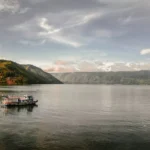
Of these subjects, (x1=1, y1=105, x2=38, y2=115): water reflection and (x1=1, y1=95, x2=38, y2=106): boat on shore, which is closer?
(x1=1, y1=105, x2=38, y2=115): water reflection

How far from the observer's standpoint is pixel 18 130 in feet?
232

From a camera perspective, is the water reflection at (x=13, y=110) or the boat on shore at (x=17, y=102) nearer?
the water reflection at (x=13, y=110)

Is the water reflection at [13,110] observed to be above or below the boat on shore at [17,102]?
below

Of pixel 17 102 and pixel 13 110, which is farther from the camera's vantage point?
pixel 17 102

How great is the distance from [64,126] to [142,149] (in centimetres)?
3118

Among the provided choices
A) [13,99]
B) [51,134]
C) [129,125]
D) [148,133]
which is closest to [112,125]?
[129,125]

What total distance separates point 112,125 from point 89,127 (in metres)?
9.30

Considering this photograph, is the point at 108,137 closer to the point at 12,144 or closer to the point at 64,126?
the point at 64,126

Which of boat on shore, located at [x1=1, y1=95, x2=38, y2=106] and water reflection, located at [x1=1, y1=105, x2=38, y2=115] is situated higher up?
boat on shore, located at [x1=1, y1=95, x2=38, y2=106]

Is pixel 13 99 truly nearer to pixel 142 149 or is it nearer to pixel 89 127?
pixel 89 127

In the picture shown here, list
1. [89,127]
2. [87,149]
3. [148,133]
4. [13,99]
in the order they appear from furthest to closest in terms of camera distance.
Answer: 1. [13,99]
2. [89,127]
3. [148,133]
4. [87,149]

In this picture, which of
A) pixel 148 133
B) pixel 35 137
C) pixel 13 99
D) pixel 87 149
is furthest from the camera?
pixel 13 99

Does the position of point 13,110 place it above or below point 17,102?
below

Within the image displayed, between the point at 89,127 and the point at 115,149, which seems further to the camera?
the point at 89,127
